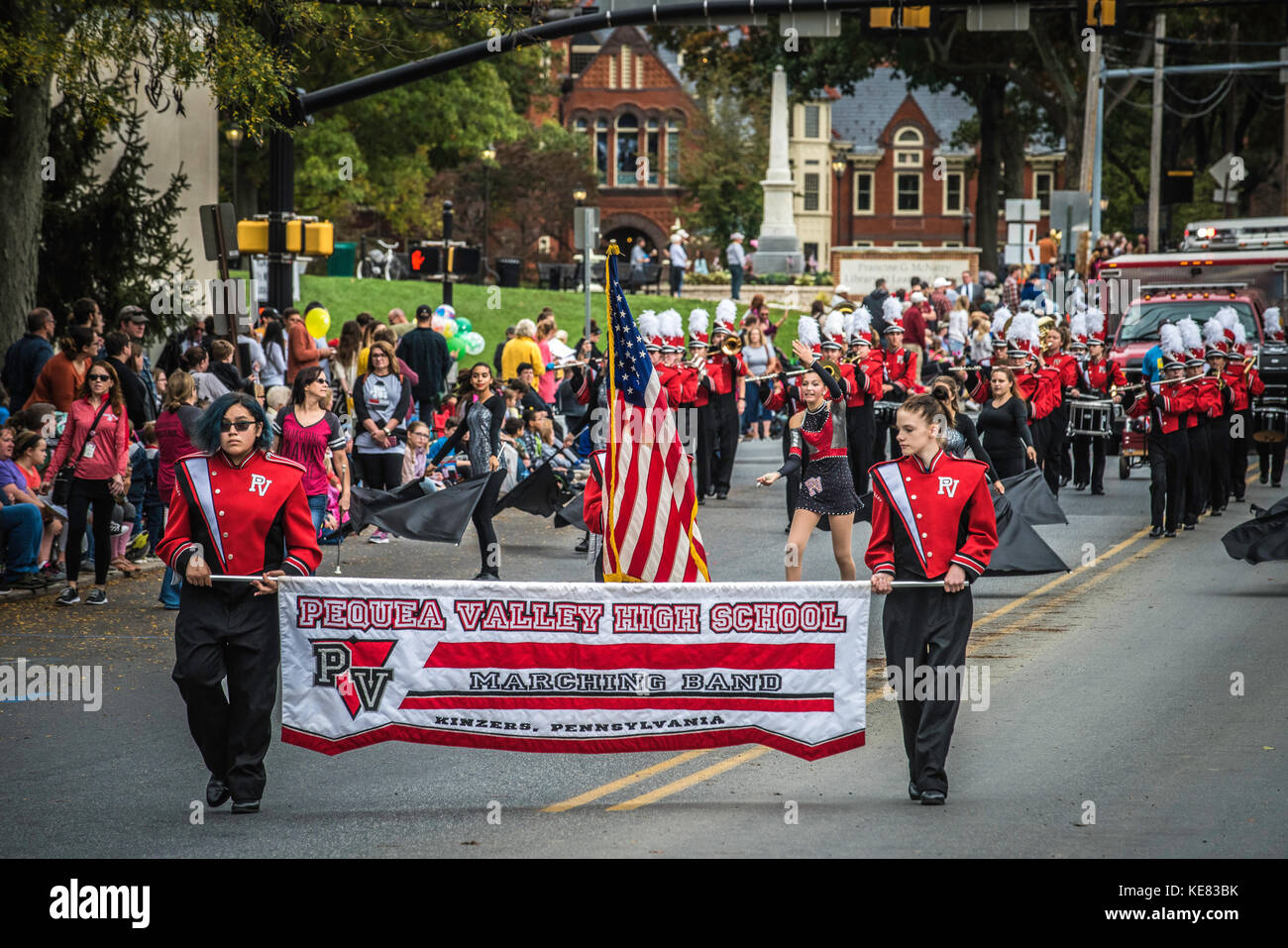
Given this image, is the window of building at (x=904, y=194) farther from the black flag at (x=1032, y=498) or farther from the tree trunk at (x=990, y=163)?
the black flag at (x=1032, y=498)

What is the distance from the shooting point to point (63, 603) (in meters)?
13.7

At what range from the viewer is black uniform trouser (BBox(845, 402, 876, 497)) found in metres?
19.3

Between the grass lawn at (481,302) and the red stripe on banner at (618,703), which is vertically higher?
the grass lawn at (481,302)

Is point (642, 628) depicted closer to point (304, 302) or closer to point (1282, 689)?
point (1282, 689)

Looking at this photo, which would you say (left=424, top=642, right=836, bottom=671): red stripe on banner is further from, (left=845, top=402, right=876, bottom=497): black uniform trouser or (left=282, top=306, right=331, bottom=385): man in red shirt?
(left=282, top=306, right=331, bottom=385): man in red shirt

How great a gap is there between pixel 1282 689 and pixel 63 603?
877 centimetres

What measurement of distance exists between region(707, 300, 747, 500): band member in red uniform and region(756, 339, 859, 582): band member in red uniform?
26.5 ft

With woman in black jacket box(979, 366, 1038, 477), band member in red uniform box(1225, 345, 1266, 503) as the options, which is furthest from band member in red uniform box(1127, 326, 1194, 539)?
woman in black jacket box(979, 366, 1038, 477)

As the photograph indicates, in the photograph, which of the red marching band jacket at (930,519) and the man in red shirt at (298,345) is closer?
the red marching band jacket at (930,519)

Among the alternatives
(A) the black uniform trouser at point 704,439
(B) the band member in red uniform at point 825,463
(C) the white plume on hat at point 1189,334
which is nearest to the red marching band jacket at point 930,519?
(B) the band member in red uniform at point 825,463

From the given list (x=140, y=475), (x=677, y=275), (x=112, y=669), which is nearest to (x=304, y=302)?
(x=677, y=275)

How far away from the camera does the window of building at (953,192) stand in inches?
3649

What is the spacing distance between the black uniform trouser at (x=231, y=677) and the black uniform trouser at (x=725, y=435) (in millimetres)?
13669

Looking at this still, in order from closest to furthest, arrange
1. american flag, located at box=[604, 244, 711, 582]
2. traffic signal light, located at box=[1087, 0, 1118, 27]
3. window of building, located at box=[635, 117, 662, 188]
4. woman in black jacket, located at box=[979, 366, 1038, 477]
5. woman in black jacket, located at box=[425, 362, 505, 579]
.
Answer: american flag, located at box=[604, 244, 711, 582] < woman in black jacket, located at box=[425, 362, 505, 579] < woman in black jacket, located at box=[979, 366, 1038, 477] < traffic signal light, located at box=[1087, 0, 1118, 27] < window of building, located at box=[635, 117, 662, 188]
